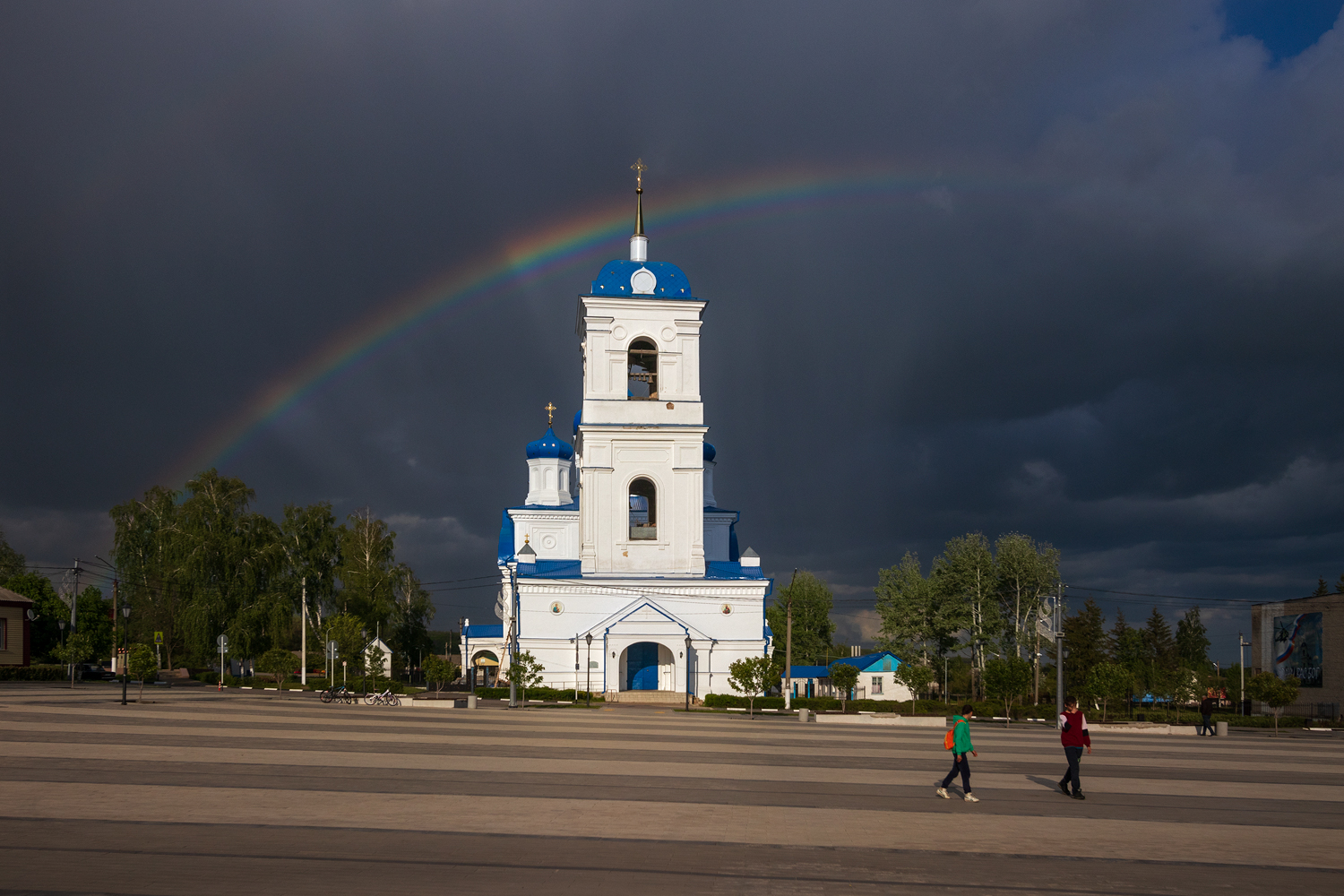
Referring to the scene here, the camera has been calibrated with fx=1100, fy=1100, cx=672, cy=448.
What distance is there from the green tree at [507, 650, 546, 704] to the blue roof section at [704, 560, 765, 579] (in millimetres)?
10662

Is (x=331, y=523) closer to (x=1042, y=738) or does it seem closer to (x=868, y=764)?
(x=1042, y=738)

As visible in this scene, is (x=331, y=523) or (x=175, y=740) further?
(x=331, y=523)

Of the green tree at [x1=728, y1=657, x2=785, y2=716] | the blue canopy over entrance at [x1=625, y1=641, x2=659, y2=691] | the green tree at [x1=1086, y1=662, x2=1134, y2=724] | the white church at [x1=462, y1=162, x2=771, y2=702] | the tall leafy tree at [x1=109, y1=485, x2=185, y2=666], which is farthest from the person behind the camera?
the tall leafy tree at [x1=109, y1=485, x2=185, y2=666]

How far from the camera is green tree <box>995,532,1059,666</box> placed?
7144cm

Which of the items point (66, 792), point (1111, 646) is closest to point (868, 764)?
point (66, 792)

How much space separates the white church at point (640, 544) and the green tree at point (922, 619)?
16264mm

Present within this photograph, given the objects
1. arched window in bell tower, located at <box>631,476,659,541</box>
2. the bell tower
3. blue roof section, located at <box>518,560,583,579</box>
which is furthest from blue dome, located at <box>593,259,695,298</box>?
blue roof section, located at <box>518,560,583,579</box>

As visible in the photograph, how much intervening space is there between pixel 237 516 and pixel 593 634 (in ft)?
92.7

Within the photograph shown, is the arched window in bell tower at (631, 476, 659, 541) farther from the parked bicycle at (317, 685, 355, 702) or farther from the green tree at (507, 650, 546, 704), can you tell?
the parked bicycle at (317, 685, 355, 702)

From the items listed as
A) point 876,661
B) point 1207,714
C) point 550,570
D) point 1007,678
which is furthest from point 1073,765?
point 876,661

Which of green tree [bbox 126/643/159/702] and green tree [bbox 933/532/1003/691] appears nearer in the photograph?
green tree [bbox 126/643/159/702]

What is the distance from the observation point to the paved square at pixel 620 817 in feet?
32.9

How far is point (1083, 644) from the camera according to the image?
81438 millimetres

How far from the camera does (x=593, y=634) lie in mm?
51219
